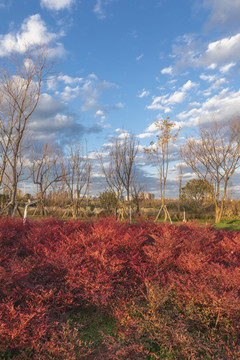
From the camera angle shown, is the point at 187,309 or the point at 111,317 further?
the point at 111,317

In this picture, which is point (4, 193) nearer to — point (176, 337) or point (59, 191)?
point (59, 191)

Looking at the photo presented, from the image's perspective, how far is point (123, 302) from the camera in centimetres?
300

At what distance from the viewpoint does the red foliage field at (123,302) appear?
2.32 metres

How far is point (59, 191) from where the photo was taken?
17.4 m

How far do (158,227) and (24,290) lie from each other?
9.93ft

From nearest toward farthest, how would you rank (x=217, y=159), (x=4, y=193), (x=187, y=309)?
(x=187, y=309)
(x=217, y=159)
(x=4, y=193)

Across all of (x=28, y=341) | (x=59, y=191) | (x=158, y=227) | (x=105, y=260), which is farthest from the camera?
(x=59, y=191)

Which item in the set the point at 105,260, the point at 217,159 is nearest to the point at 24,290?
the point at 105,260

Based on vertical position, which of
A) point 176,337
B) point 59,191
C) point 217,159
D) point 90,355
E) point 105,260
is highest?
point 217,159

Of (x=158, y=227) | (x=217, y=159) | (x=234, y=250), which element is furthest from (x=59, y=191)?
(x=234, y=250)

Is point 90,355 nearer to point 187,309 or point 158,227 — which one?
point 187,309

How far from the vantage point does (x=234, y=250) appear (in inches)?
170

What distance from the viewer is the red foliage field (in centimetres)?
232

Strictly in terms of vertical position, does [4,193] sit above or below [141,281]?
above
